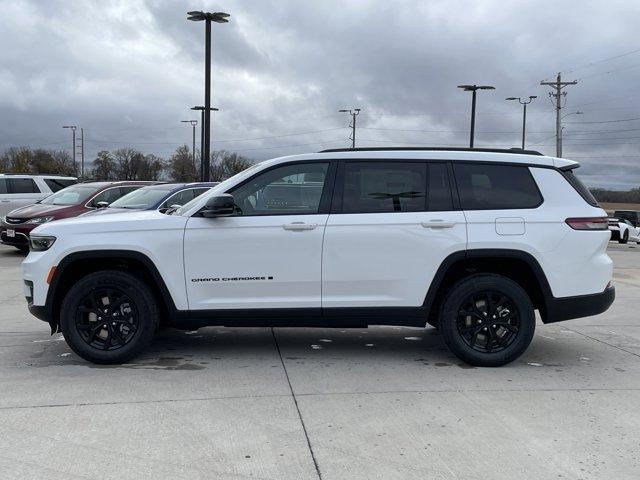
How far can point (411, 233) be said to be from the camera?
5.30m

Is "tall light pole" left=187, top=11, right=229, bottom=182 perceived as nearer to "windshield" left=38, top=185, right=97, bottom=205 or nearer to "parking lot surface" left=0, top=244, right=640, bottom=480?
"windshield" left=38, top=185, right=97, bottom=205

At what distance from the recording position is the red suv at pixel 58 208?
13.6m

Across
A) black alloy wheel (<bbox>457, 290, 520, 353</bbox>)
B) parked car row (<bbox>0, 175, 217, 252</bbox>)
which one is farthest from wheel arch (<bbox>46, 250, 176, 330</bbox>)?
parked car row (<bbox>0, 175, 217, 252</bbox>)

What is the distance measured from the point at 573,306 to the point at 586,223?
0.72 metres

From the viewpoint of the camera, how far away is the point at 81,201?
14266 mm

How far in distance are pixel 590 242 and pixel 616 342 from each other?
1.84 m

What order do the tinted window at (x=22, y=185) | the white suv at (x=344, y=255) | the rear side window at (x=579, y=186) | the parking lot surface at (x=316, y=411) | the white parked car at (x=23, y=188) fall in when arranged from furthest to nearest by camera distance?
the tinted window at (x=22, y=185) → the white parked car at (x=23, y=188) → the rear side window at (x=579, y=186) → the white suv at (x=344, y=255) → the parking lot surface at (x=316, y=411)

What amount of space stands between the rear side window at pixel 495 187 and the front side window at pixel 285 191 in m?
1.21

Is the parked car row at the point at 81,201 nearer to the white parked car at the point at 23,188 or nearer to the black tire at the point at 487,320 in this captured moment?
the white parked car at the point at 23,188

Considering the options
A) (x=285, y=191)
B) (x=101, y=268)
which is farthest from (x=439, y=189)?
(x=101, y=268)

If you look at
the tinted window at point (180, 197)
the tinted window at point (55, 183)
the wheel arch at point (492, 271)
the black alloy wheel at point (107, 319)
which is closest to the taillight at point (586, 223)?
the wheel arch at point (492, 271)

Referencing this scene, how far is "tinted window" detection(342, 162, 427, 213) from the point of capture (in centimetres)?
540

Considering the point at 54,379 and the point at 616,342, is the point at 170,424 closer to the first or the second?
the point at 54,379

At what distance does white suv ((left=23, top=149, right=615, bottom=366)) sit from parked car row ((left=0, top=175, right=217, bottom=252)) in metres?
5.62
